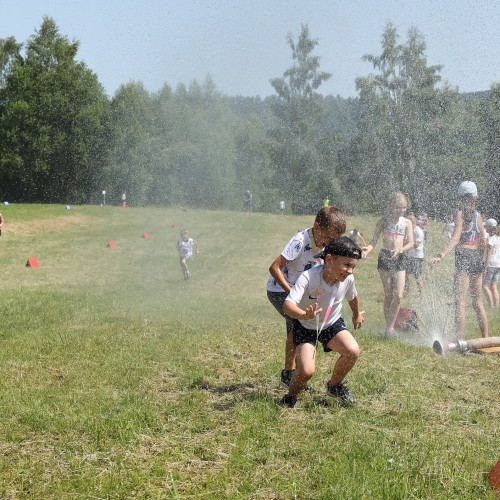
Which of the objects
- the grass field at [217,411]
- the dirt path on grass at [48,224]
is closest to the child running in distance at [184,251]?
the grass field at [217,411]

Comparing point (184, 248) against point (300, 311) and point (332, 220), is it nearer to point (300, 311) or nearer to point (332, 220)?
point (332, 220)

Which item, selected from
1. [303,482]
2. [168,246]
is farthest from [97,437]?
[168,246]

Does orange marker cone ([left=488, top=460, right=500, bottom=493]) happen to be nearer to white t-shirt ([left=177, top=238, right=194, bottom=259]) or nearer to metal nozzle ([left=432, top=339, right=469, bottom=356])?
metal nozzle ([left=432, top=339, right=469, bottom=356])

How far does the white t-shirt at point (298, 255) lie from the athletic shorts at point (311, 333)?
448 millimetres

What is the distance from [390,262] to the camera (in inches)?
316

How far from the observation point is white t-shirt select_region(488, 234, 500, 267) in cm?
1217

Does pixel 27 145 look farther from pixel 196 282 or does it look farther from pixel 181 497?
pixel 181 497

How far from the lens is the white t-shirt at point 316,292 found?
15.9ft

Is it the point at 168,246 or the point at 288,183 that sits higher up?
the point at 288,183

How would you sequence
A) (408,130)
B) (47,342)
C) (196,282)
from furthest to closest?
1. (408,130)
2. (196,282)
3. (47,342)

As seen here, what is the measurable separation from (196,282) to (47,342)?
7.60 m

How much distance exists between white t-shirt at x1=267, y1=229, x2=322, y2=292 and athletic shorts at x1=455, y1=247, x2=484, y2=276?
3.05 metres

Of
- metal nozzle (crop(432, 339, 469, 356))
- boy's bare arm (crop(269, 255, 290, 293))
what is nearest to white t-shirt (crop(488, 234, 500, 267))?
metal nozzle (crop(432, 339, 469, 356))

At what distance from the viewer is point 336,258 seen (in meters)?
4.74
